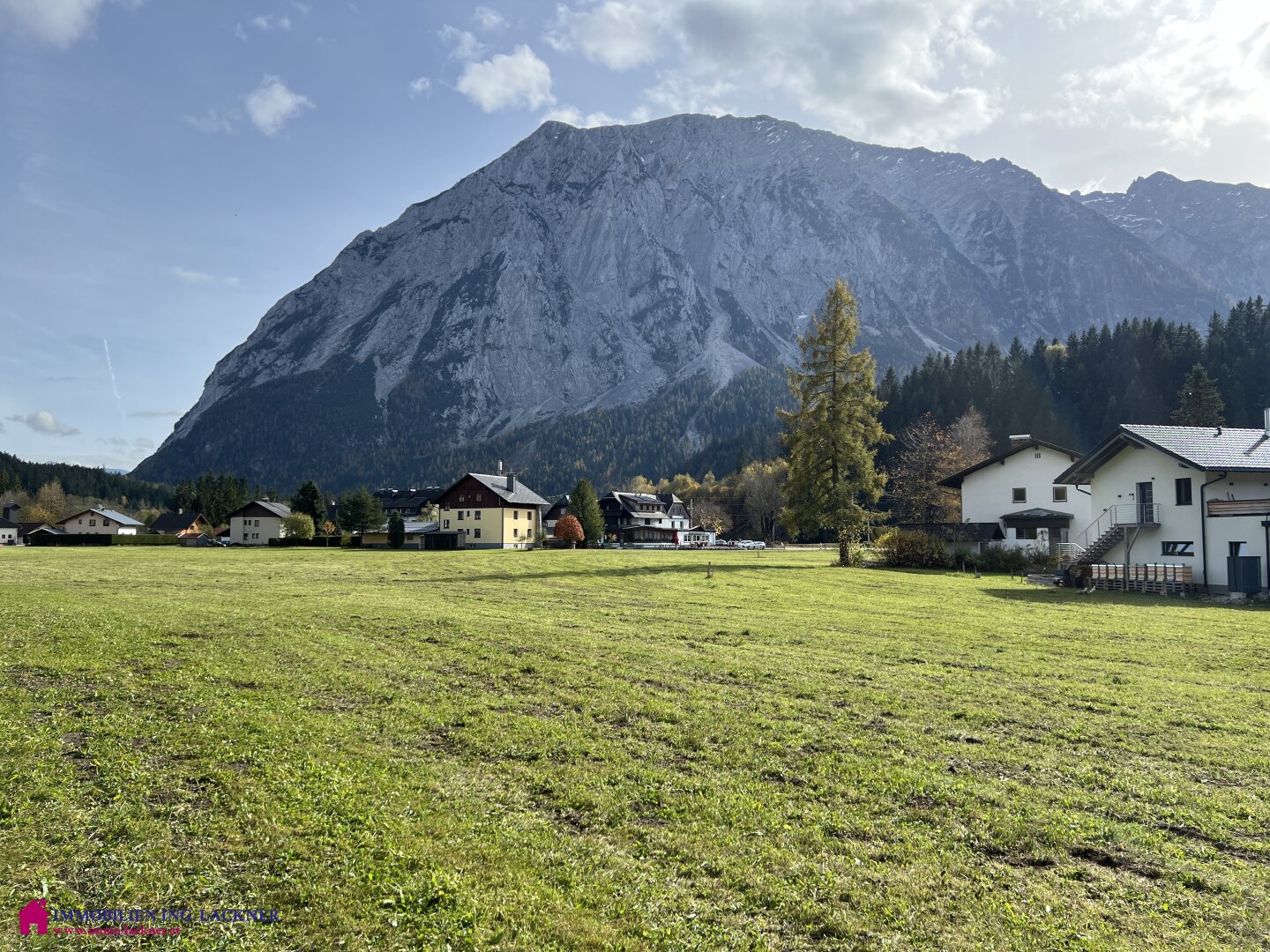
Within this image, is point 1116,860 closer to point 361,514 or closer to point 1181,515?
point 1181,515

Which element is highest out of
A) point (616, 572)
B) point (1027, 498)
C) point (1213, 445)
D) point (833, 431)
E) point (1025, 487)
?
point (833, 431)

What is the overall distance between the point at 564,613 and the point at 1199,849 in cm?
1820

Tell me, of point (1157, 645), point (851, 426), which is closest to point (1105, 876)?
point (1157, 645)

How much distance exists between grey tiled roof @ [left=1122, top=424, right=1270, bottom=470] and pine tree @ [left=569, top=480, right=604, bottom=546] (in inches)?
2677

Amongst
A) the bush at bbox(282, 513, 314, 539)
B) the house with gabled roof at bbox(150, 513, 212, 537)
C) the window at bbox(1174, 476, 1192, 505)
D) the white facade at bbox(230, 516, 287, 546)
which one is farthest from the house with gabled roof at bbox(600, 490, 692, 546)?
the window at bbox(1174, 476, 1192, 505)

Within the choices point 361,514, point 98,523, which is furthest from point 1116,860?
point 98,523

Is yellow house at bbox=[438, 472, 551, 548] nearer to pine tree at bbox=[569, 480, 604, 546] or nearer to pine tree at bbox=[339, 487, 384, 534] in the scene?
pine tree at bbox=[569, 480, 604, 546]

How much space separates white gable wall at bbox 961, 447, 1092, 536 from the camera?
6100 cm

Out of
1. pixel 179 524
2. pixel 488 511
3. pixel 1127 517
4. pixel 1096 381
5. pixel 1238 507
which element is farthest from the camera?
pixel 179 524

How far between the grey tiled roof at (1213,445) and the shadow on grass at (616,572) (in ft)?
69.3

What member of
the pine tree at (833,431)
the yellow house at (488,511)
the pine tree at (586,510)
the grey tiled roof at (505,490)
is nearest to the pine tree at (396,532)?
the yellow house at (488,511)

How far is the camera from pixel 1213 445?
4000cm

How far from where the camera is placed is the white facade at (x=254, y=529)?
120312 mm

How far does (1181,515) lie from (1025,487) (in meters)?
24.1
